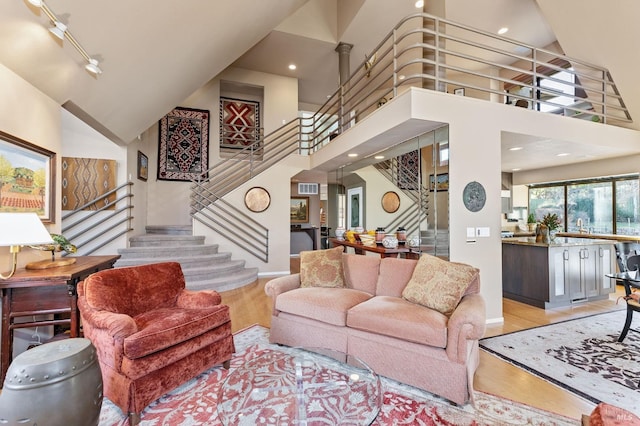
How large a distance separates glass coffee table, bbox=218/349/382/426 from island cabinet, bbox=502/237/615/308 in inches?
144

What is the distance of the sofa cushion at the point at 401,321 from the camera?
2.15m

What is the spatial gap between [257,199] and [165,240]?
201 centimetres

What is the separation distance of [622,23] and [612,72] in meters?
0.79

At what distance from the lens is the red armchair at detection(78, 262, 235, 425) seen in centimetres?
189

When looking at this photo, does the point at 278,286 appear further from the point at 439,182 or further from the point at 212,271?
the point at 212,271

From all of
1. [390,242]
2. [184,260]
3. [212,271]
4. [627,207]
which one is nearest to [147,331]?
[390,242]

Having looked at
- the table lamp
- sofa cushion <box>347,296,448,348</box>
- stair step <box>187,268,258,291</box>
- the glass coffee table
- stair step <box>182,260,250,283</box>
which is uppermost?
the table lamp

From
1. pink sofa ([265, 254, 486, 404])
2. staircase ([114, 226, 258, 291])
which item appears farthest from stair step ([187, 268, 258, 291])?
pink sofa ([265, 254, 486, 404])

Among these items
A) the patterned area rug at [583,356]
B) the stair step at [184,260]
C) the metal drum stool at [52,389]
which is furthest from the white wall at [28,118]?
the patterned area rug at [583,356]

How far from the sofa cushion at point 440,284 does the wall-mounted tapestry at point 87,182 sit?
5076 millimetres

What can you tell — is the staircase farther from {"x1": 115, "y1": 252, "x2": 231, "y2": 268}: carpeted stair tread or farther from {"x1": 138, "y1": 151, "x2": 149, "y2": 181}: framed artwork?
{"x1": 138, "y1": 151, "x2": 149, "y2": 181}: framed artwork

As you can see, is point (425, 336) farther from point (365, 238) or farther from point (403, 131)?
point (365, 238)

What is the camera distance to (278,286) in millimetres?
3090

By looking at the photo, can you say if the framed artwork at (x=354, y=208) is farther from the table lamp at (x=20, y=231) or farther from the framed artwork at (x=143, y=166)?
the table lamp at (x=20, y=231)
